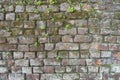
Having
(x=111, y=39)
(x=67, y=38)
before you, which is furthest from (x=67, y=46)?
(x=111, y=39)

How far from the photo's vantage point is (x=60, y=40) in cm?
373

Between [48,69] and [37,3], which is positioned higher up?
[37,3]

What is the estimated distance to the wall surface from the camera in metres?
3.69

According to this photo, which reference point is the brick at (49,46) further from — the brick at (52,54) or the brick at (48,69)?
the brick at (48,69)

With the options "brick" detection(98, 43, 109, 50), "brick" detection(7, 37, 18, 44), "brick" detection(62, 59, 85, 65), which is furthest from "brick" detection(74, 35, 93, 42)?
"brick" detection(7, 37, 18, 44)

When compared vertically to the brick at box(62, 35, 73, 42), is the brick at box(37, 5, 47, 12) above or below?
above

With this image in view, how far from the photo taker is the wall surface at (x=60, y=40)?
369cm

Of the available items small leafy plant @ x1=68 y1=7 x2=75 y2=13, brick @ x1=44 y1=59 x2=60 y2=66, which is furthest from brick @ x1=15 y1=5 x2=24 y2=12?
brick @ x1=44 y1=59 x2=60 y2=66

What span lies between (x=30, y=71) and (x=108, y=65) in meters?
1.03

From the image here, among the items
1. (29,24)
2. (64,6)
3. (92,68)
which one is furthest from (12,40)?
(92,68)

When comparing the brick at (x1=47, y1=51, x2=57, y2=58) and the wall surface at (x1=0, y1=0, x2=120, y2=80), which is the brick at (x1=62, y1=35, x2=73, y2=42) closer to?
the wall surface at (x1=0, y1=0, x2=120, y2=80)

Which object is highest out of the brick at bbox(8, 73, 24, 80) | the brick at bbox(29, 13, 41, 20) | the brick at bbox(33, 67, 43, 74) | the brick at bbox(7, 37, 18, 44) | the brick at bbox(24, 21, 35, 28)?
the brick at bbox(29, 13, 41, 20)

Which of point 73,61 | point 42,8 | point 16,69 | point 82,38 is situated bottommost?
A: point 16,69

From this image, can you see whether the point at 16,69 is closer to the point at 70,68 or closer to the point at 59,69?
the point at 59,69
